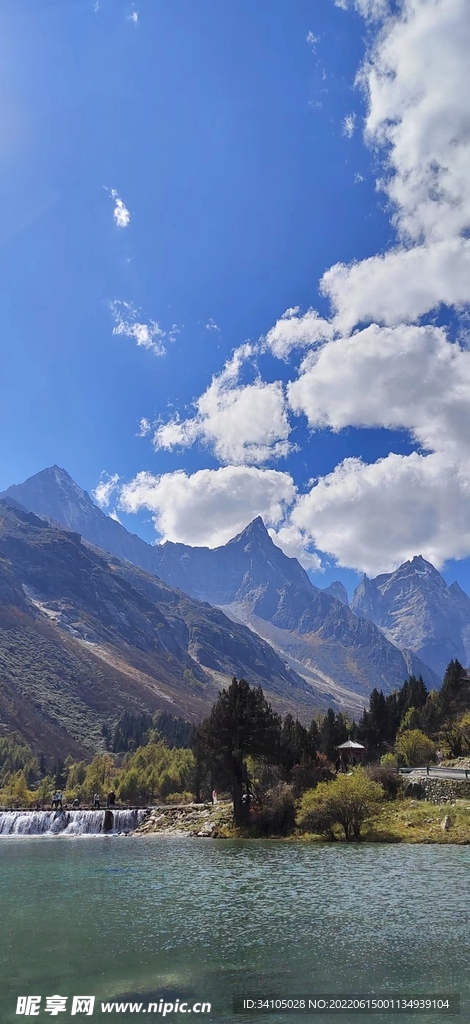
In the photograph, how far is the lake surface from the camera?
15.7 m

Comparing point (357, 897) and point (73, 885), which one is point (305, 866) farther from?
point (73, 885)

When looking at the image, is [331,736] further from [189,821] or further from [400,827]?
[400,827]

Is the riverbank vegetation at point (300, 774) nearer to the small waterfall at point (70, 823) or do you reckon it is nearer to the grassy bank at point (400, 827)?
the grassy bank at point (400, 827)

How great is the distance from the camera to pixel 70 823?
78.6 meters

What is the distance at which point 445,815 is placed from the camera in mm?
47812

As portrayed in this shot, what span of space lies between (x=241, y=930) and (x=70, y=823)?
217 ft

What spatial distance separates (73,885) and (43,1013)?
2124cm

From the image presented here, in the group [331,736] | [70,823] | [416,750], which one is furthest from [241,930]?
[331,736]

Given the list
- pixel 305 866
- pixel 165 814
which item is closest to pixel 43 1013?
pixel 305 866

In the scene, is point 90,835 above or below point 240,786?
below

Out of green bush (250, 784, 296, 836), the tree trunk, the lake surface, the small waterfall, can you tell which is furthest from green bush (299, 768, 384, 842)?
the small waterfall

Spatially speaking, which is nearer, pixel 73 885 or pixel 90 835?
pixel 73 885

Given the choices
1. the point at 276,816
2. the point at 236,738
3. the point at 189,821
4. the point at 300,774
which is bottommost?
the point at 189,821

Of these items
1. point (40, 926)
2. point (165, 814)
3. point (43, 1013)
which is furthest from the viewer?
point (165, 814)
